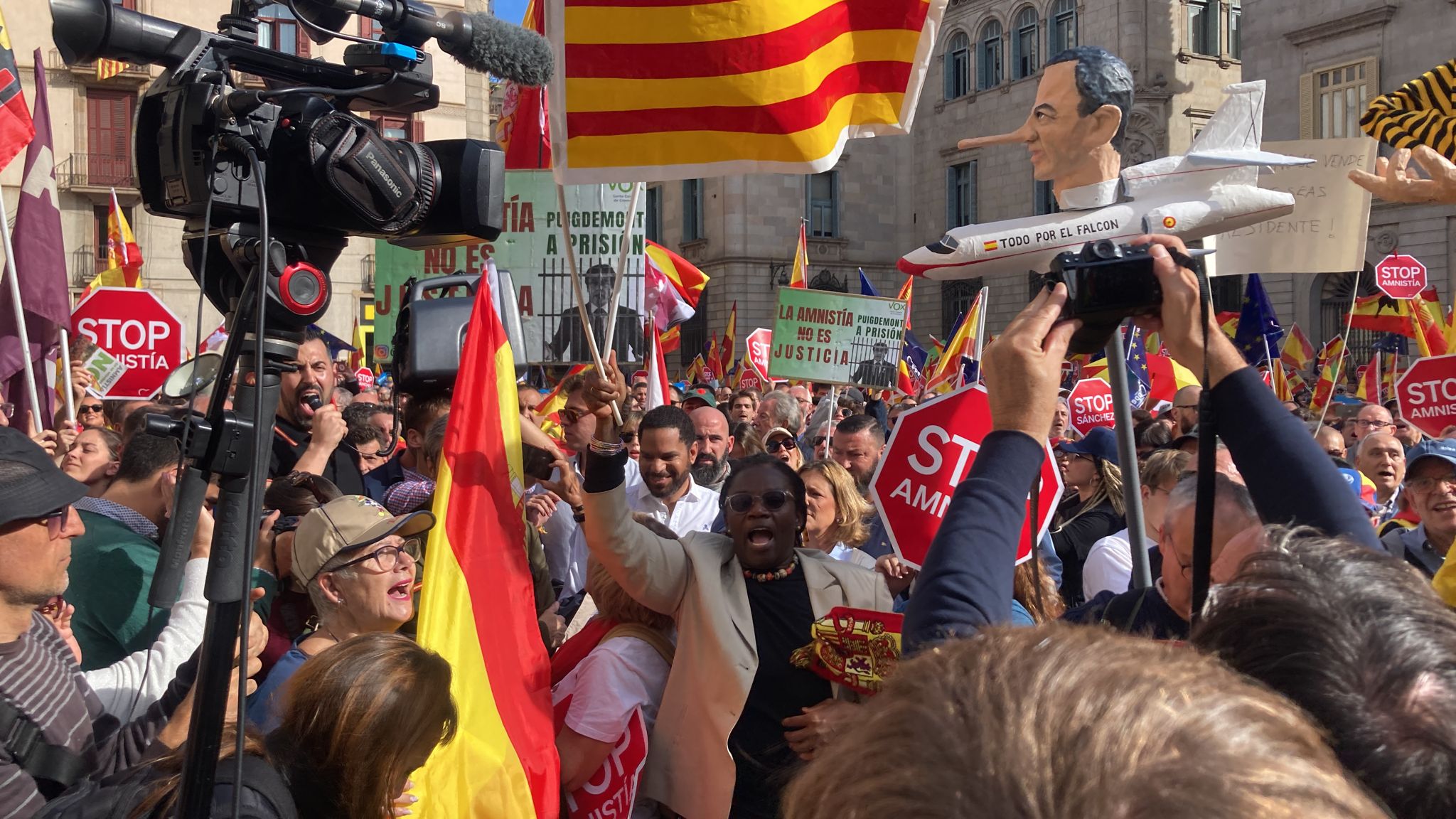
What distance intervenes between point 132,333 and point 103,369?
28cm

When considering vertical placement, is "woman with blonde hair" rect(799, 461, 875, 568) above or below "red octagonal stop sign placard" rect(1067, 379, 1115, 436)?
below

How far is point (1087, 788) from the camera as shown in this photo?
74 cm

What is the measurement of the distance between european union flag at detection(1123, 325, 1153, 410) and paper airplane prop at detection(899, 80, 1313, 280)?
8.90m

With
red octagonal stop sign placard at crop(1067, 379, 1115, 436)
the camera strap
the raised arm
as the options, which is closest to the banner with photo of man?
red octagonal stop sign placard at crop(1067, 379, 1115, 436)

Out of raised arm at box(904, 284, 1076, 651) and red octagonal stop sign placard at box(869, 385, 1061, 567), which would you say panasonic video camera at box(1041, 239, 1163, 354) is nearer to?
raised arm at box(904, 284, 1076, 651)

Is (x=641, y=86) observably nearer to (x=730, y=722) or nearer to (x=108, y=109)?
(x=730, y=722)

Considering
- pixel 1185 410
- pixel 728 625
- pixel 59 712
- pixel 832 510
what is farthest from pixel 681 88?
pixel 1185 410

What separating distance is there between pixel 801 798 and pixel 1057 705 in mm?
217

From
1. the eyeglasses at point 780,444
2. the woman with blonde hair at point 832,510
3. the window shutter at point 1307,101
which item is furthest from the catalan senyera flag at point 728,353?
the woman with blonde hair at point 832,510

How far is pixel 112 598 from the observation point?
10.8ft

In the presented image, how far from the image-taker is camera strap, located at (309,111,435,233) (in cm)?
218

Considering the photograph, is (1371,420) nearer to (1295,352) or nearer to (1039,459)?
(1039,459)

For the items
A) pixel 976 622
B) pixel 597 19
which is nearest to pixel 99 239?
pixel 597 19

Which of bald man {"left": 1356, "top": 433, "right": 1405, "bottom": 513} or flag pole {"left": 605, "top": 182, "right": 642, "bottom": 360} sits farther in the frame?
bald man {"left": 1356, "top": 433, "right": 1405, "bottom": 513}
